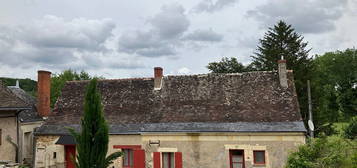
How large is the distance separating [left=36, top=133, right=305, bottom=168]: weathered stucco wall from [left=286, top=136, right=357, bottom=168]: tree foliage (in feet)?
13.6

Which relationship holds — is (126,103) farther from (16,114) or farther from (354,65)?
(354,65)

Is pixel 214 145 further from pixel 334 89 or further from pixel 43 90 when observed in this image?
pixel 334 89

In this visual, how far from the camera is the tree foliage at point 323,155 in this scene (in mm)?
9719

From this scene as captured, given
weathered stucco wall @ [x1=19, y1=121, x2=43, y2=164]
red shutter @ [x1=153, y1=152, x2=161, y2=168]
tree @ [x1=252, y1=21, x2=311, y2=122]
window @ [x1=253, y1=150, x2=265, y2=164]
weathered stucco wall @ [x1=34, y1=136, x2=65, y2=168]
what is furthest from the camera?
tree @ [x1=252, y1=21, x2=311, y2=122]

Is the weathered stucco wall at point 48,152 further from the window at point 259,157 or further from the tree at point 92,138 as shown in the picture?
the window at point 259,157

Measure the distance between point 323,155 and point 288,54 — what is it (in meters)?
19.9

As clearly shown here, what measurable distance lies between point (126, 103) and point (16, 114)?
578 cm

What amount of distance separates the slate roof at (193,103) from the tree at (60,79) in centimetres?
2296

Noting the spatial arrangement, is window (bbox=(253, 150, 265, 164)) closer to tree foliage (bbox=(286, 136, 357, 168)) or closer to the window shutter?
the window shutter

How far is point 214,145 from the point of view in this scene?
51.2ft

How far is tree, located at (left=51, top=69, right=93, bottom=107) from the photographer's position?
42.3m

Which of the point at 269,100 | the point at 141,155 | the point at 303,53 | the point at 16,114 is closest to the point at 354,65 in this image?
the point at 303,53

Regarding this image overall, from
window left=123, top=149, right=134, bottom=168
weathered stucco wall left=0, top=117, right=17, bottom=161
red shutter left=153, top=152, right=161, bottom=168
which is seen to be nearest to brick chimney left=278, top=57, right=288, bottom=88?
red shutter left=153, top=152, right=161, bottom=168

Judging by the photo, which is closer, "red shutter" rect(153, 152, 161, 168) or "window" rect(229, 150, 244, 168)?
"window" rect(229, 150, 244, 168)
